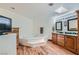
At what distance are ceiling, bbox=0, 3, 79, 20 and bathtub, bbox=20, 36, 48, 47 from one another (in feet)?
1.57

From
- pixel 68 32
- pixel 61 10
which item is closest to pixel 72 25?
pixel 68 32

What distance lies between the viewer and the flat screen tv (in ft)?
7.27

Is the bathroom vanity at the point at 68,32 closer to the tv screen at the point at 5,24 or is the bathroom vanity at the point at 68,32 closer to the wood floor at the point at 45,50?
the wood floor at the point at 45,50

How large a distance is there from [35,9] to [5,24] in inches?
29.1

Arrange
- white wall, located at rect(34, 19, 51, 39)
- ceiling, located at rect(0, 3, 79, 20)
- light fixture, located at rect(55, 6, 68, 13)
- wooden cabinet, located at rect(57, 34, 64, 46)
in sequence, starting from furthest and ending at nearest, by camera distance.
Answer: wooden cabinet, located at rect(57, 34, 64, 46)
white wall, located at rect(34, 19, 51, 39)
light fixture, located at rect(55, 6, 68, 13)
ceiling, located at rect(0, 3, 79, 20)

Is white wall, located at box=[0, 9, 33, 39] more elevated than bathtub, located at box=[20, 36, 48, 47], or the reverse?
white wall, located at box=[0, 9, 33, 39]

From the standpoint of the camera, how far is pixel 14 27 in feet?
7.64

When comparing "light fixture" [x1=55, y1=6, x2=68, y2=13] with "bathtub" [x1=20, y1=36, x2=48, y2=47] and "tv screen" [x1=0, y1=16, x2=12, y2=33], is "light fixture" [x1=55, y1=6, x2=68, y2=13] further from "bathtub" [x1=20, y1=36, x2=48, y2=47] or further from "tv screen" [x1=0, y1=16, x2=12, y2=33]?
"tv screen" [x1=0, y1=16, x2=12, y2=33]

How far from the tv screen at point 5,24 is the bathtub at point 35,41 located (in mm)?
426

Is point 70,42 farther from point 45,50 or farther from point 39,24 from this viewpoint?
point 39,24

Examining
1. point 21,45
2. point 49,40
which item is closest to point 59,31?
point 49,40

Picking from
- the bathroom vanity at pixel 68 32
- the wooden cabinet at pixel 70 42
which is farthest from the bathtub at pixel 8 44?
the wooden cabinet at pixel 70 42

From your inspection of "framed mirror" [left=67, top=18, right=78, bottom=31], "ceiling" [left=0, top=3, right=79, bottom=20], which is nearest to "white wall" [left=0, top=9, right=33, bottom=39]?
"ceiling" [left=0, top=3, right=79, bottom=20]

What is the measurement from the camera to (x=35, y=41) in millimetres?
2549
